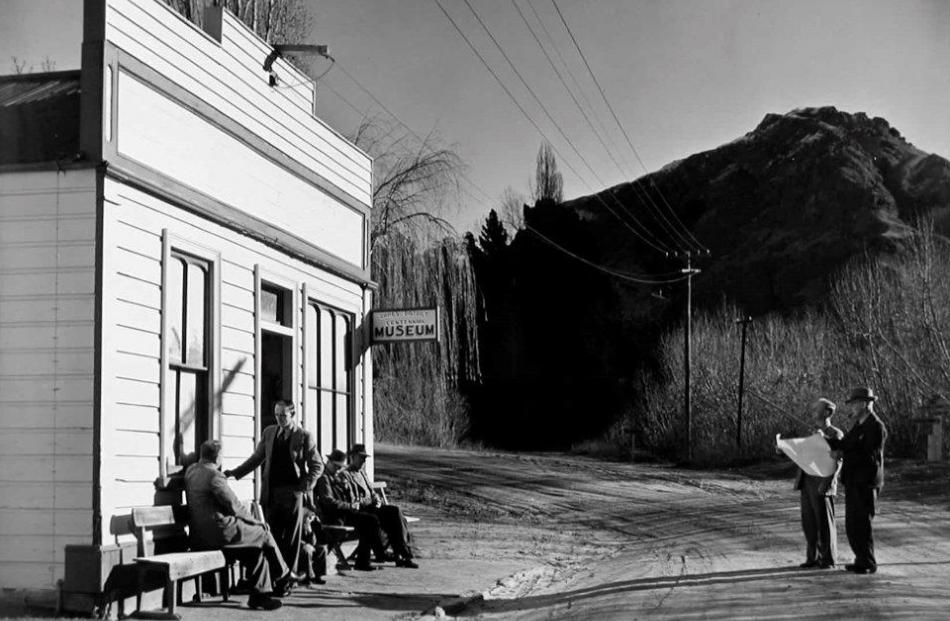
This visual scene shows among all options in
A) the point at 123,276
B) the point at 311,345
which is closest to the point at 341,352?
the point at 311,345

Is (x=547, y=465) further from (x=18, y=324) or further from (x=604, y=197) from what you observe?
(x=604, y=197)

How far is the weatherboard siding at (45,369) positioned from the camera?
32.1ft

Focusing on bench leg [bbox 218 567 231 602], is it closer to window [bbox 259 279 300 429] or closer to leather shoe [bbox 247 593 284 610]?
leather shoe [bbox 247 593 284 610]

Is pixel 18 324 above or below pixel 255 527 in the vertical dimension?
above

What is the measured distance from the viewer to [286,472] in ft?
40.2

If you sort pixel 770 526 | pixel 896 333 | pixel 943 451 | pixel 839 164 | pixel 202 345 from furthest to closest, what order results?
pixel 839 164 < pixel 896 333 < pixel 943 451 < pixel 770 526 < pixel 202 345

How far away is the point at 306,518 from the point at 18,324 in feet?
13.0

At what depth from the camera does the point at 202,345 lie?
39.1 feet

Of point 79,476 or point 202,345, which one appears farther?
point 202,345

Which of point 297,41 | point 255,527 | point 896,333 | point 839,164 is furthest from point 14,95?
point 839,164

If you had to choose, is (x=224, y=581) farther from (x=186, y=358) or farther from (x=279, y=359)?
(x=279, y=359)

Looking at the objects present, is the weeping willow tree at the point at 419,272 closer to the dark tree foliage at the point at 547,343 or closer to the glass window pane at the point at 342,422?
the glass window pane at the point at 342,422

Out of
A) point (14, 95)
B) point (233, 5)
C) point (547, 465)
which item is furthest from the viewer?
point (547, 465)

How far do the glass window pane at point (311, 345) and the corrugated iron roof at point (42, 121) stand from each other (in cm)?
515
